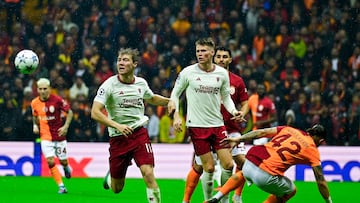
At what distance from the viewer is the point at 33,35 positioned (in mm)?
21188

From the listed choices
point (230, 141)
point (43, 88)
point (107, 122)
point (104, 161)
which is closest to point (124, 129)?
point (107, 122)

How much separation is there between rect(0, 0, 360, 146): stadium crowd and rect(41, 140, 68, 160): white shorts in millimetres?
4469

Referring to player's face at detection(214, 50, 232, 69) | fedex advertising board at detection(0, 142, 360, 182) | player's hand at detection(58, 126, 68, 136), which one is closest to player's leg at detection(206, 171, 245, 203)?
player's face at detection(214, 50, 232, 69)

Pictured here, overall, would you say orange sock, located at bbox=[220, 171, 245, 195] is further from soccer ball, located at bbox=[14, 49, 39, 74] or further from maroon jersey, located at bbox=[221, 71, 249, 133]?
soccer ball, located at bbox=[14, 49, 39, 74]

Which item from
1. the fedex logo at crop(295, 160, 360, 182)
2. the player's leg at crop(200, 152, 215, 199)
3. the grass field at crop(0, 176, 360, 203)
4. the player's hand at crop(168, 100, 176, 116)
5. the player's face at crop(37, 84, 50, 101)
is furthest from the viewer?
the fedex logo at crop(295, 160, 360, 182)

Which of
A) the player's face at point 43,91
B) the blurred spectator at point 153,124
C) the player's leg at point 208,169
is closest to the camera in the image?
the player's leg at point 208,169

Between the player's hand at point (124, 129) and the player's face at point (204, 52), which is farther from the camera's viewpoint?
the player's face at point (204, 52)

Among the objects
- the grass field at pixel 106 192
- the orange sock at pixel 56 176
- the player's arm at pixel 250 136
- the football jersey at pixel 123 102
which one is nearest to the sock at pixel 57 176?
the orange sock at pixel 56 176

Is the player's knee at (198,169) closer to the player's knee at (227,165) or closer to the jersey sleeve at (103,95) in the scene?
the player's knee at (227,165)

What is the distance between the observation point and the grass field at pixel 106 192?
12.6 meters

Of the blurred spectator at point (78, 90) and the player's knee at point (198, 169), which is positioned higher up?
the blurred spectator at point (78, 90)

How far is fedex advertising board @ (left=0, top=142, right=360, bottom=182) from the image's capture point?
17406 mm

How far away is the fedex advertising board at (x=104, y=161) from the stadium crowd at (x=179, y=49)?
1.50 meters

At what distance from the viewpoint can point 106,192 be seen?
1382 centimetres
